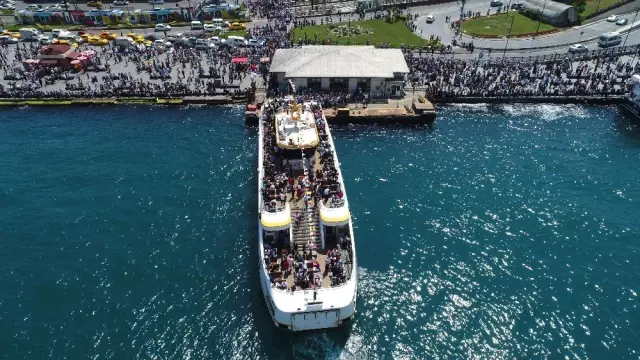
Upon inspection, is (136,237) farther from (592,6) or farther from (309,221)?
(592,6)

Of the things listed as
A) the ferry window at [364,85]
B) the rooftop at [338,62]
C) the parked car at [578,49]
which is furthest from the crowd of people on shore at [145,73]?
the parked car at [578,49]

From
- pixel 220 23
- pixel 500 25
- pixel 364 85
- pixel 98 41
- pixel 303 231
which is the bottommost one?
pixel 303 231

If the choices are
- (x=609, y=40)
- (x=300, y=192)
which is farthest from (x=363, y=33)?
(x=300, y=192)

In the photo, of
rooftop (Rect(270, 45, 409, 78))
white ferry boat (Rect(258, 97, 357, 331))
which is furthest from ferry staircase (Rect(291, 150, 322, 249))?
rooftop (Rect(270, 45, 409, 78))

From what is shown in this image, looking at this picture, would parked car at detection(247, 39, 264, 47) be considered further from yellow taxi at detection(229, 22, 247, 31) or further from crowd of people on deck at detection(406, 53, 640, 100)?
crowd of people on deck at detection(406, 53, 640, 100)

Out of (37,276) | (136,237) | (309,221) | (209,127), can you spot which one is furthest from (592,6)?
(37,276)

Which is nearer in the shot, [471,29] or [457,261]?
[457,261]

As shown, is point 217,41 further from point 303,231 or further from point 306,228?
point 303,231
